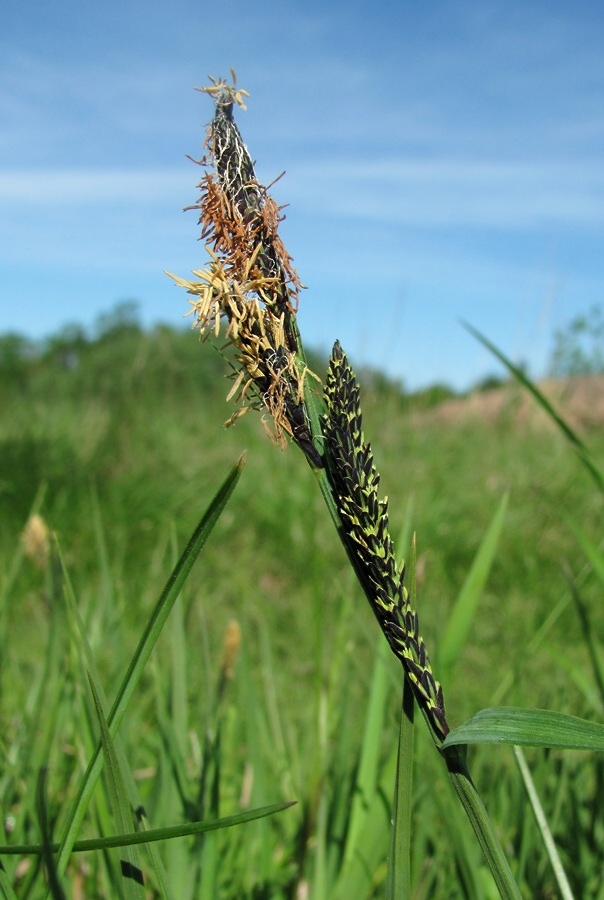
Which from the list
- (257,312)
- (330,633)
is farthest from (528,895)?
(330,633)

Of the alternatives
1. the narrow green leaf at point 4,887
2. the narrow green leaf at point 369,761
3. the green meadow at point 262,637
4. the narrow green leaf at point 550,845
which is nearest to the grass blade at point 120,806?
the green meadow at point 262,637

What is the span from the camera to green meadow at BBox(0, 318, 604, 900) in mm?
874

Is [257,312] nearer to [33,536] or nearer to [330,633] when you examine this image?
[33,536]

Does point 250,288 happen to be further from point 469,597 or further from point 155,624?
point 469,597

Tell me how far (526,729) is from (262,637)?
84 centimetres

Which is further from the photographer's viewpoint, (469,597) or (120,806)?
(469,597)

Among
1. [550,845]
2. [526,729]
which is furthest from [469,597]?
[526,729]

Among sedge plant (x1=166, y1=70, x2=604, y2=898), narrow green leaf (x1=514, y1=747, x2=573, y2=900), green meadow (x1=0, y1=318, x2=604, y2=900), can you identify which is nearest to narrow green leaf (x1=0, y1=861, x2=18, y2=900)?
green meadow (x1=0, y1=318, x2=604, y2=900)

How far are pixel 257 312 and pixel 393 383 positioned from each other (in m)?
6.09

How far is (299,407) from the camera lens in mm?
452

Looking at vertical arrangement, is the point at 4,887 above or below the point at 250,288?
below

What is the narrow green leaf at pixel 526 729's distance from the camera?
0.40 metres

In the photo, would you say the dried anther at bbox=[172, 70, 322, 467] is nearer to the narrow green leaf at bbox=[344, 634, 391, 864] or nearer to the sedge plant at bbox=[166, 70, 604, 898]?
the sedge plant at bbox=[166, 70, 604, 898]

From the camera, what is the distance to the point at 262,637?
47.9 inches
